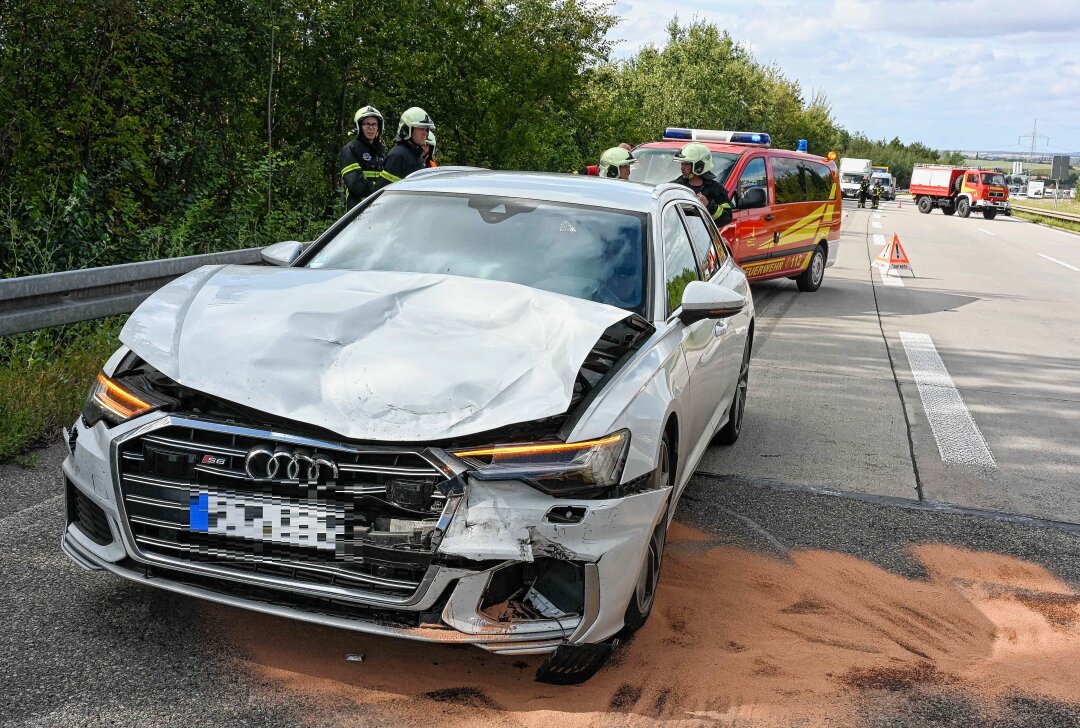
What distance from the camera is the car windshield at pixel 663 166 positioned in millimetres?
14281

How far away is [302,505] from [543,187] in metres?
2.55

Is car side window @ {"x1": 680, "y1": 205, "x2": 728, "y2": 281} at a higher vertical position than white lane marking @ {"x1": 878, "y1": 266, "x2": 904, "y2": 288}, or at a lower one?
higher

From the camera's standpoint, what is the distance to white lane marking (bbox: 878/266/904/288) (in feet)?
60.4

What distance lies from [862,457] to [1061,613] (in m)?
2.42

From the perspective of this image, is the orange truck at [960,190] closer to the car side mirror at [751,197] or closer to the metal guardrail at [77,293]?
the car side mirror at [751,197]

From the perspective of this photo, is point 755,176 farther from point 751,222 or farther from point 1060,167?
point 1060,167

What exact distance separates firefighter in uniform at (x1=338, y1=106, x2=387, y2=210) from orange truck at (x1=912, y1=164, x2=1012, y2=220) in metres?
52.7

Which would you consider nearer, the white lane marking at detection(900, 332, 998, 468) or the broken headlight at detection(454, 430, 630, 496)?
the broken headlight at detection(454, 430, 630, 496)

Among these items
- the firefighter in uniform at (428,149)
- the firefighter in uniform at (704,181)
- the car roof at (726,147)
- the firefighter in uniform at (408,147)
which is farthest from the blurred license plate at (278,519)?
the car roof at (726,147)

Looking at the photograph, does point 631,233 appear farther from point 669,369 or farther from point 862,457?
point 862,457

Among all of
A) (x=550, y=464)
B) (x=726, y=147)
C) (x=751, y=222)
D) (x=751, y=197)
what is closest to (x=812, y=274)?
(x=726, y=147)

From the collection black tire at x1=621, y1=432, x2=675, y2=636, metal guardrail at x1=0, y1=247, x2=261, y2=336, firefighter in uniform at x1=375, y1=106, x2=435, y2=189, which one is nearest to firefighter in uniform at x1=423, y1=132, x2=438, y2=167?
firefighter in uniform at x1=375, y1=106, x2=435, y2=189

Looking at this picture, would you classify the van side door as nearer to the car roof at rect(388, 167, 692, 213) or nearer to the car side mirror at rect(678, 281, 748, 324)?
the car roof at rect(388, 167, 692, 213)

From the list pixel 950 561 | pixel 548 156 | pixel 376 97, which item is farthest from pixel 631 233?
pixel 548 156
